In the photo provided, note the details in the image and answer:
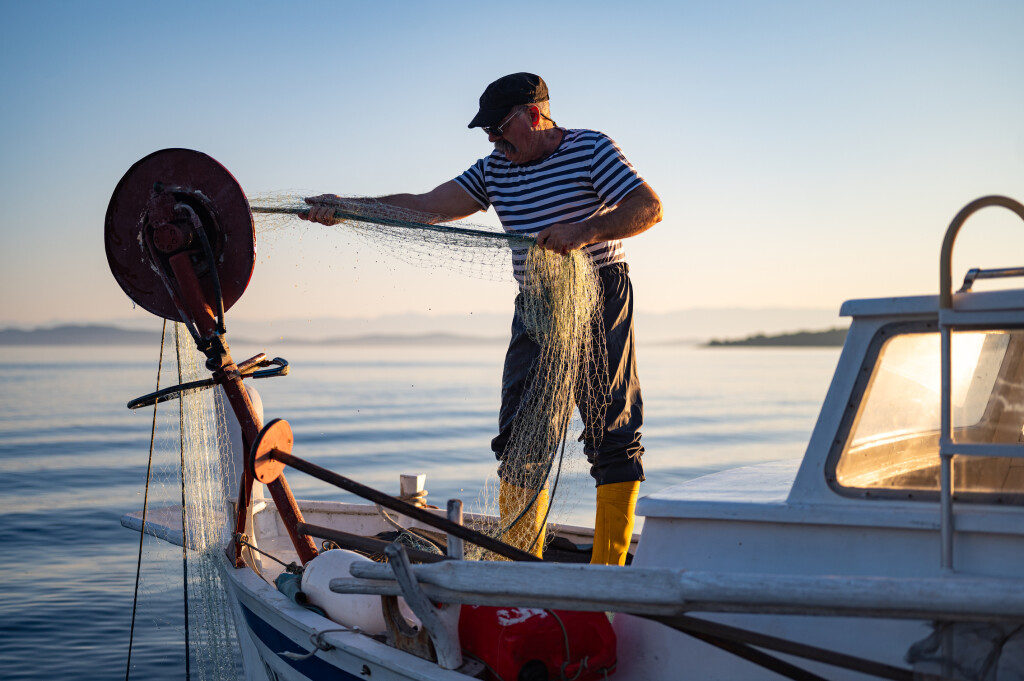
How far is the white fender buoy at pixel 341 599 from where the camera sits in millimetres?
3090

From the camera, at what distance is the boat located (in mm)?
2182

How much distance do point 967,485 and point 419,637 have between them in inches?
67.0

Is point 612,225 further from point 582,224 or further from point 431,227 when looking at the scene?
point 431,227

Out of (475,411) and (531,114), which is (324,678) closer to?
(531,114)

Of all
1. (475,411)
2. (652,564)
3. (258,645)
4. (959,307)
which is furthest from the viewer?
(475,411)

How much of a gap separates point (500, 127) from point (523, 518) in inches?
71.0

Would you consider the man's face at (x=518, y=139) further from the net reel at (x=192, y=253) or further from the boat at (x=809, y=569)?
the boat at (x=809, y=569)

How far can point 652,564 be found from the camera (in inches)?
107

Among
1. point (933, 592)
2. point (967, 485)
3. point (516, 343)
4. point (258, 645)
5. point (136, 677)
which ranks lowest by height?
point (136, 677)

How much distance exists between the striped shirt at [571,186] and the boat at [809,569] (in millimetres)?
1339

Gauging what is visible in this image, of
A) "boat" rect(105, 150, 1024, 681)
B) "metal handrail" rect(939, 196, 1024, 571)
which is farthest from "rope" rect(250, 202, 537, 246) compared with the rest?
"metal handrail" rect(939, 196, 1024, 571)

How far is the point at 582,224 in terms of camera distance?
11.9 feet

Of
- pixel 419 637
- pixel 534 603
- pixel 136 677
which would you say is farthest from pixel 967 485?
pixel 136 677

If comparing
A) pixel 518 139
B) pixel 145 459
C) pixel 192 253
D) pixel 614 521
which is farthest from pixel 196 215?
pixel 145 459
